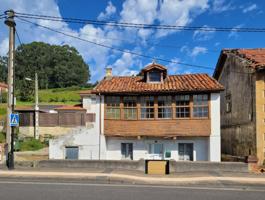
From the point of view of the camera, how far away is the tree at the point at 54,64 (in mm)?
105312

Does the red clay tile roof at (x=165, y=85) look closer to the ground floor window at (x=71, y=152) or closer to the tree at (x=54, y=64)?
the ground floor window at (x=71, y=152)

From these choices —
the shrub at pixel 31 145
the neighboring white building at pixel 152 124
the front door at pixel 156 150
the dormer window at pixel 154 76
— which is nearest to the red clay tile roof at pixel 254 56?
the neighboring white building at pixel 152 124

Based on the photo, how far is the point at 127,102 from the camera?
25078 millimetres

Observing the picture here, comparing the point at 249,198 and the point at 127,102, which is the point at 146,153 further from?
the point at 249,198

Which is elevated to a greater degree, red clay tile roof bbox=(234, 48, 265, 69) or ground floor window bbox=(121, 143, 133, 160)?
red clay tile roof bbox=(234, 48, 265, 69)

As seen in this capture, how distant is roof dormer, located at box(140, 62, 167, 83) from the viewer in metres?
26.0

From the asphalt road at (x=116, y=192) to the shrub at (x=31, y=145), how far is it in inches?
649

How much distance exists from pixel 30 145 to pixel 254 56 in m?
19.5

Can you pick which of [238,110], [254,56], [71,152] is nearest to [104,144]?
[71,152]

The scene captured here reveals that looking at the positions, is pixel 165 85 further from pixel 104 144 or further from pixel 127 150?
pixel 104 144

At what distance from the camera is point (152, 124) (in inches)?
969

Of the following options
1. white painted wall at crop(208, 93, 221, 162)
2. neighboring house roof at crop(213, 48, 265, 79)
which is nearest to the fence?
neighboring house roof at crop(213, 48, 265, 79)

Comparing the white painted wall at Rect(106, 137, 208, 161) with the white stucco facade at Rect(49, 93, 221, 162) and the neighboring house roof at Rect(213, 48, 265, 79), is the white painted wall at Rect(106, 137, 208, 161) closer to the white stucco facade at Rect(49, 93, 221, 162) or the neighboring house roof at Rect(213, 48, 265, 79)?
the white stucco facade at Rect(49, 93, 221, 162)

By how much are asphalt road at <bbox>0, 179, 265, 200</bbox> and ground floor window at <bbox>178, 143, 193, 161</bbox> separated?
11201 mm
